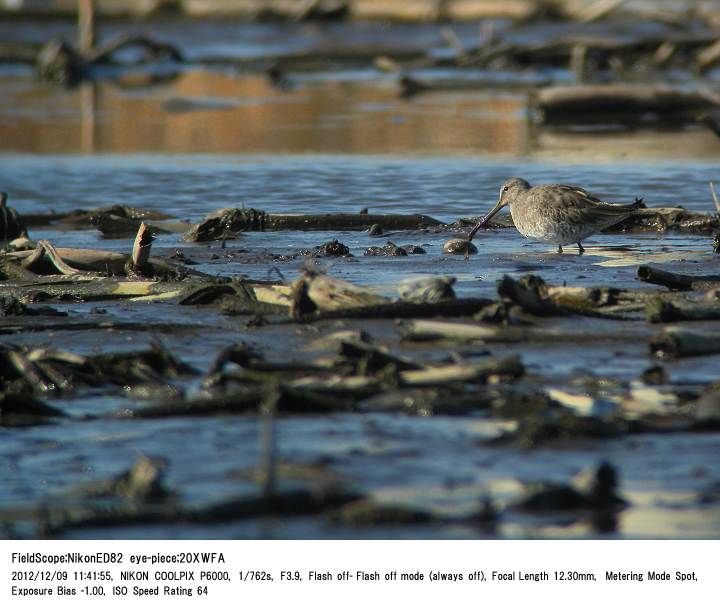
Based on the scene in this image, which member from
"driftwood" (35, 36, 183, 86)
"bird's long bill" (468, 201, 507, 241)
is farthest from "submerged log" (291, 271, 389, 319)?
"driftwood" (35, 36, 183, 86)

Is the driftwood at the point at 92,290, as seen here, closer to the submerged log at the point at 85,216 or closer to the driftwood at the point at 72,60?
the submerged log at the point at 85,216

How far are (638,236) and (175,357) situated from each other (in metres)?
6.01

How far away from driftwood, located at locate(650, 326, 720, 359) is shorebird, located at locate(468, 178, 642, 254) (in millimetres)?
3654

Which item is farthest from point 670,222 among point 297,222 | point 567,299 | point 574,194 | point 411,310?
point 411,310

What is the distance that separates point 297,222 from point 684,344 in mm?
6148

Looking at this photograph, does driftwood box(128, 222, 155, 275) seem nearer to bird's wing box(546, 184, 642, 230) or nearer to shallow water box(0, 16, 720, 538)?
shallow water box(0, 16, 720, 538)

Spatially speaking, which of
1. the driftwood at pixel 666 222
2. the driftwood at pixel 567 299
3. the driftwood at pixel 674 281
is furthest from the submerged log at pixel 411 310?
the driftwood at pixel 666 222

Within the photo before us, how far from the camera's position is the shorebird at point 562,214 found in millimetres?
11078

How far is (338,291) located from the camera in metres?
8.41

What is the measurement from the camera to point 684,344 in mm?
7387

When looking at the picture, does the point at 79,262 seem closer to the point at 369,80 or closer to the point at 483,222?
the point at 483,222

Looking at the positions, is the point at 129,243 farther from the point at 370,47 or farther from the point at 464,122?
the point at 370,47

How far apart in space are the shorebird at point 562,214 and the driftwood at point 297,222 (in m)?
1.59

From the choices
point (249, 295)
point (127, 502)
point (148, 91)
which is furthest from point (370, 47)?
point (127, 502)
